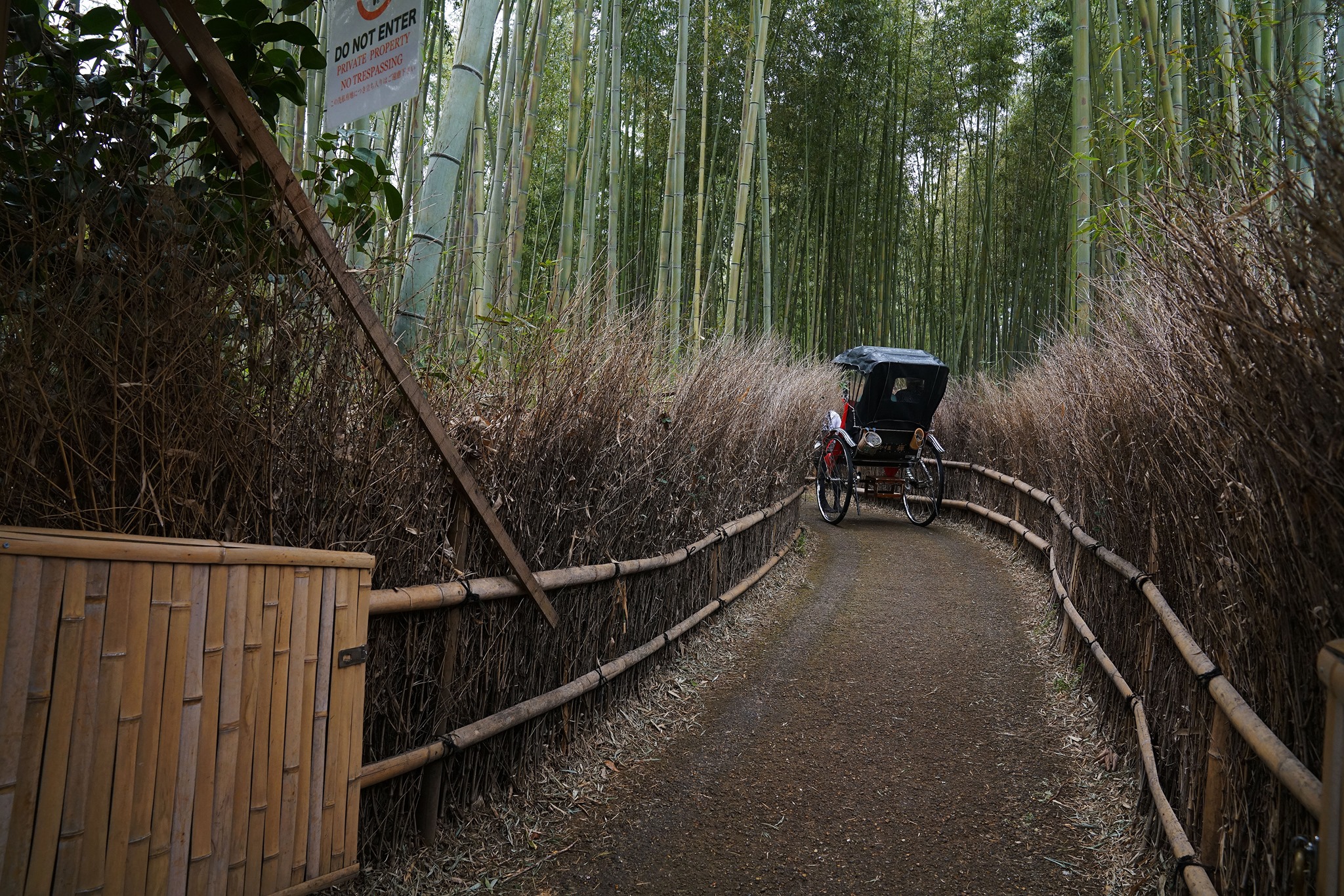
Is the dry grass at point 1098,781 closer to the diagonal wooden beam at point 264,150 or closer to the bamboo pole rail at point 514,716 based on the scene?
the bamboo pole rail at point 514,716

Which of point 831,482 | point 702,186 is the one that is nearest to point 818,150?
point 702,186

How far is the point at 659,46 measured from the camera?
10914 millimetres

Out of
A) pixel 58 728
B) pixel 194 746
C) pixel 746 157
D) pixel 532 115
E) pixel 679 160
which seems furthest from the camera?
pixel 746 157

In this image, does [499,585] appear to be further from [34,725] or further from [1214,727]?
[1214,727]

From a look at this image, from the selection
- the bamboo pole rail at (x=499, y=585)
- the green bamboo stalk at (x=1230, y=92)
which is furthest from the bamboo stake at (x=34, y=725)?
the green bamboo stalk at (x=1230, y=92)

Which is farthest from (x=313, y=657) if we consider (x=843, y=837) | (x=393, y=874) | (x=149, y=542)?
(x=843, y=837)

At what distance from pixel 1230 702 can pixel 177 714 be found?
2332 mm

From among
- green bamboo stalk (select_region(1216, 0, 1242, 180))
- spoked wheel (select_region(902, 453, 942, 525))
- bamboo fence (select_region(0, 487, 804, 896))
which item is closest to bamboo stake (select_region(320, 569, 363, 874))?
bamboo fence (select_region(0, 487, 804, 896))

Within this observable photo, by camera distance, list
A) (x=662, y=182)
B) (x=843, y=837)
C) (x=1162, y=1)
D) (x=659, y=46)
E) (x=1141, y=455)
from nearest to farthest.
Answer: (x=843, y=837), (x=1141, y=455), (x=1162, y=1), (x=659, y=46), (x=662, y=182)

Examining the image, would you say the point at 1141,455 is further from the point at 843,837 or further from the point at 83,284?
the point at 83,284

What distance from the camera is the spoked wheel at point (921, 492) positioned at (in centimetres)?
910

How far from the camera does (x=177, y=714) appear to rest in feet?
5.27

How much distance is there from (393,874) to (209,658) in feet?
3.43

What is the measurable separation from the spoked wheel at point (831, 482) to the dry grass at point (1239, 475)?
5.51 metres
